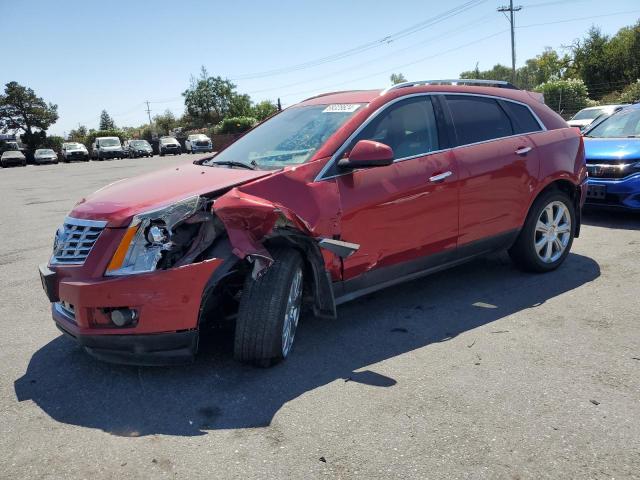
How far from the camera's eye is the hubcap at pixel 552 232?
5105 millimetres

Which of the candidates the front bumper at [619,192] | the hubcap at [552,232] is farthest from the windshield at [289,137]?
the front bumper at [619,192]

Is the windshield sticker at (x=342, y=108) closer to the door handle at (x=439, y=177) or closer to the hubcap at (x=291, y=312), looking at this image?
the door handle at (x=439, y=177)

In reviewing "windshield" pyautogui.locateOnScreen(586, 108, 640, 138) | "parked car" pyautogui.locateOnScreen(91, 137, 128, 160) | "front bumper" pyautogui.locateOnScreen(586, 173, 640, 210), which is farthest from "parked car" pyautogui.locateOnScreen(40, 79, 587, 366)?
"parked car" pyautogui.locateOnScreen(91, 137, 128, 160)

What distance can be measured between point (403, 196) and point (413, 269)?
613mm

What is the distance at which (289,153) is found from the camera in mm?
3928

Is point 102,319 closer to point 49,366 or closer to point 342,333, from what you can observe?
point 49,366

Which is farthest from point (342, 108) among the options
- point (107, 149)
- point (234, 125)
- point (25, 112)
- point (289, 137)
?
point (25, 112)

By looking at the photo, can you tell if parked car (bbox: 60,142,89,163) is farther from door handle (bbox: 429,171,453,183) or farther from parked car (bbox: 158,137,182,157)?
door handle (bbox: 429,171,453,183)

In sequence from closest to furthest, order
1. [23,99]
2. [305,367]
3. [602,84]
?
[305,367] < [602,84] < [23,99]

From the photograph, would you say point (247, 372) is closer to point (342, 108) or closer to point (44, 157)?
point (342, 108)

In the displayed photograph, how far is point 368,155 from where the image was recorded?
11.8ft

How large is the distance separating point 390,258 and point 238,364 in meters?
1.33

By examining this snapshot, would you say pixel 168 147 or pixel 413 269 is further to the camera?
pixel 168 147

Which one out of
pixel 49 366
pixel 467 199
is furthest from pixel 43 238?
pixel 467 199
